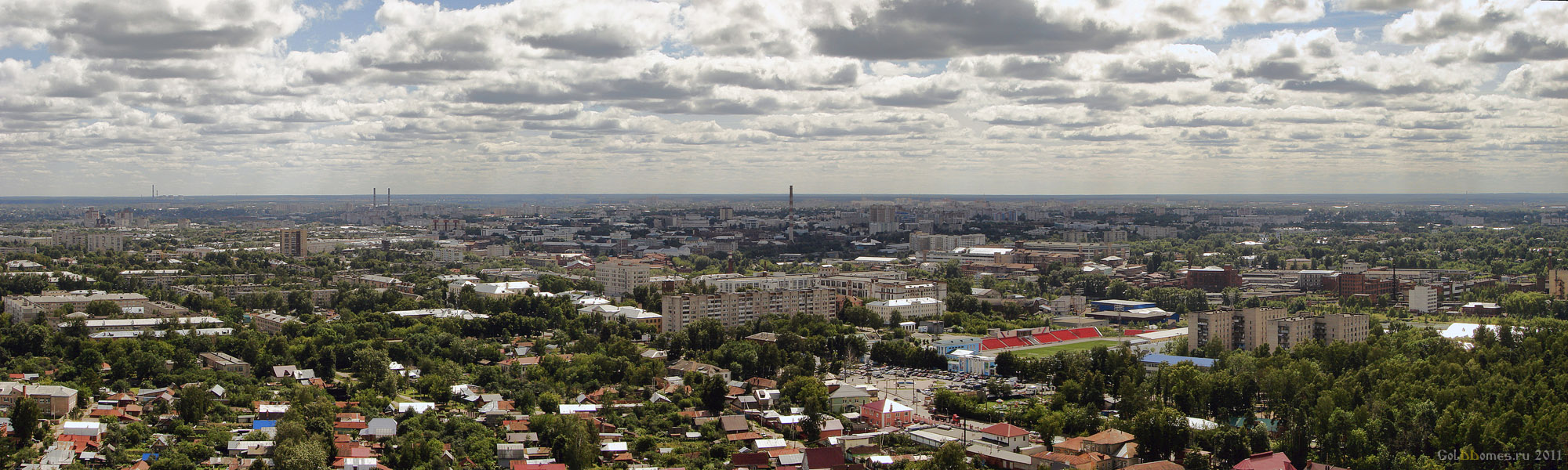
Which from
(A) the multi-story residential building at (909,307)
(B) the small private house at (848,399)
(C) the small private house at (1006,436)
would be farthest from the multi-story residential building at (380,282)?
(C) the small private house at (1006,436)

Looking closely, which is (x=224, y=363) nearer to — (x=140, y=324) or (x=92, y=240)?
(x=140, y=324)

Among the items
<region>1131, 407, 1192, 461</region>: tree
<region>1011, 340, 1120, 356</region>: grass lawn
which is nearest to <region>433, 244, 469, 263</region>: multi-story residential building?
<region>1011, 340, 1120, 356</region>: grass lawn

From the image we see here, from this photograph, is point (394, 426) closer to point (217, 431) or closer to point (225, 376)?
point (217, 431)

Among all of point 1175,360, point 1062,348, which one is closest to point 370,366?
point 1175,360

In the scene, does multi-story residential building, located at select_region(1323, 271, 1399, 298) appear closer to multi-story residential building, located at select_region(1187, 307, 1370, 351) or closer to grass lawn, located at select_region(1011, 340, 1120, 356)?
multi-story residential building, located at select_region(1187, 307, 1370, 351)

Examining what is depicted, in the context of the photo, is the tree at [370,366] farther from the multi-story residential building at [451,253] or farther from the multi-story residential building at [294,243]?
the multi-story residential building at [294,243]

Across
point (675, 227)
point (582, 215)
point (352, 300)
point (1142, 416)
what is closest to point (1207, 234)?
point (675, 227)
